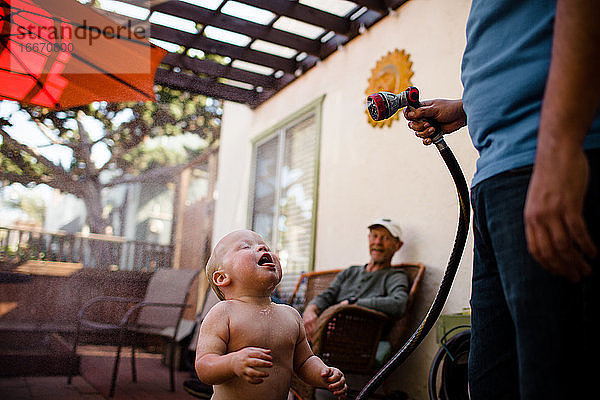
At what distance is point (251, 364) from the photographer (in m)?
0.99

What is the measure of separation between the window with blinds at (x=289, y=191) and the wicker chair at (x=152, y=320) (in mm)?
1282

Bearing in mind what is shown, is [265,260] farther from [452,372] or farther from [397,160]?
[397,160]

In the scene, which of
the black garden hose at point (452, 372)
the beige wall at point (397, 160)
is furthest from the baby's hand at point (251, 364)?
the beige wall at point (397, 160)

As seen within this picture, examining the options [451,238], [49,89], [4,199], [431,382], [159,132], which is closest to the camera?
[431,382]

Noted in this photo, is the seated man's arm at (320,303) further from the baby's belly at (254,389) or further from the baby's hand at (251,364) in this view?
the baby's hand at (251,364)

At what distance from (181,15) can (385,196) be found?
258cm

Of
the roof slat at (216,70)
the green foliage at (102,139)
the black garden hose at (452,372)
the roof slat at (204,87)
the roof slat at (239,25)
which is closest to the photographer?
the black garden hose at (452,372)

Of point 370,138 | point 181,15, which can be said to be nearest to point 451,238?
point 370,138

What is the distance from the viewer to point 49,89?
13.8 feet

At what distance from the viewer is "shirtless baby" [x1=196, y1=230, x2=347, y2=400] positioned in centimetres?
109

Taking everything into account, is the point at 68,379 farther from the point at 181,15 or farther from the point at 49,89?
the point at 181,15

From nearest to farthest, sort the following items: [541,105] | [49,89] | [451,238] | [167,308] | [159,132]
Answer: [541,105] < [451,238] < [49,89] < [167,308] < [159,132]

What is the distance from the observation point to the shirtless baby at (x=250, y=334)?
1094 millimetres

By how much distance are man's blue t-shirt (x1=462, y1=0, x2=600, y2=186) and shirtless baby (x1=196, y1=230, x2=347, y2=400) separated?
0.56 m
